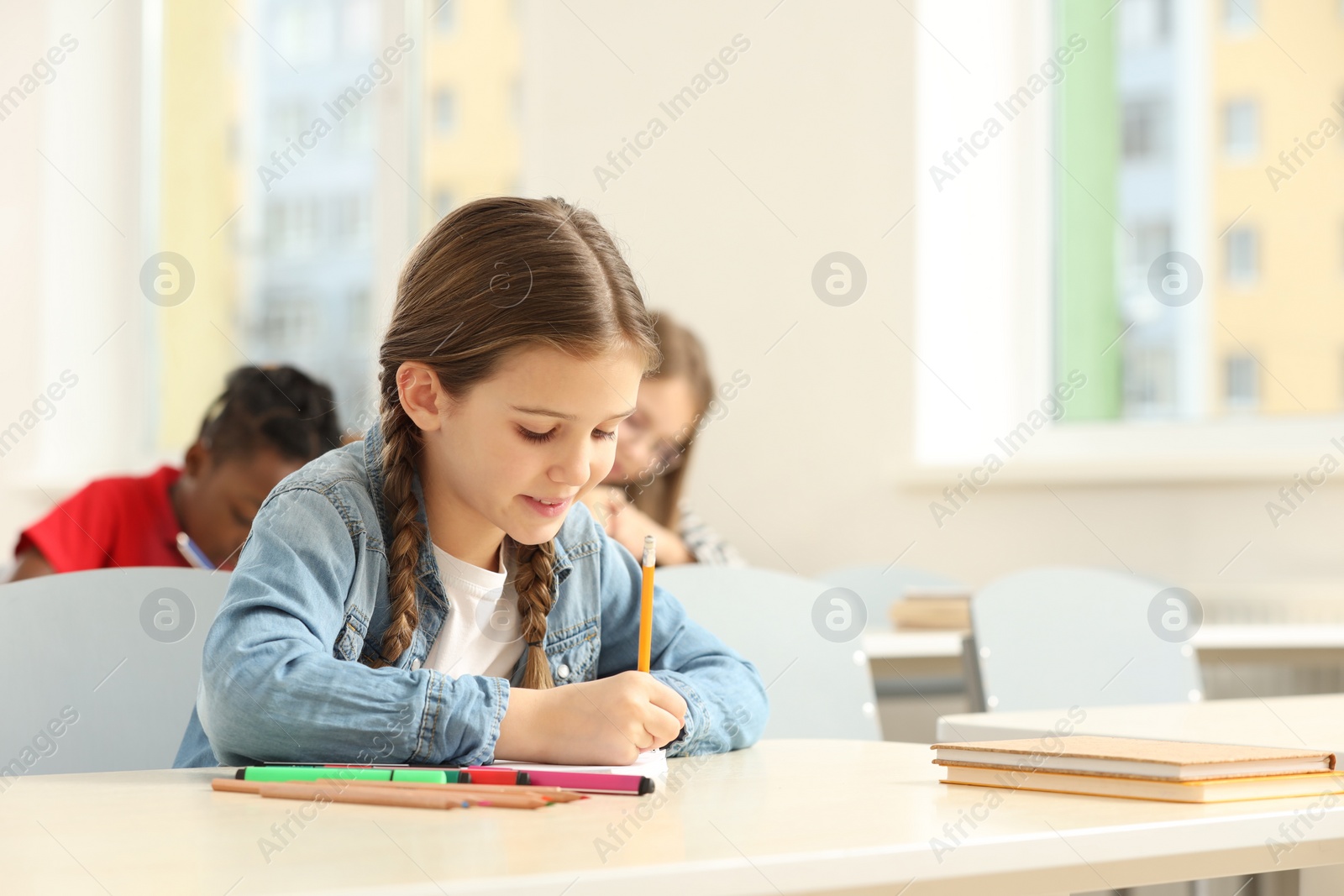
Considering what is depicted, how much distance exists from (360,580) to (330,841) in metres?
0.43

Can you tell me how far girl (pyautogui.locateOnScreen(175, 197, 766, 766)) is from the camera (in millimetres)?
964

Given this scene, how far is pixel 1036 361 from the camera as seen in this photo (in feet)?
11.6

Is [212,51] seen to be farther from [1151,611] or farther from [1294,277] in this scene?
[1151,611]

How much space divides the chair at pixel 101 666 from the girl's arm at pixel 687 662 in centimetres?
36

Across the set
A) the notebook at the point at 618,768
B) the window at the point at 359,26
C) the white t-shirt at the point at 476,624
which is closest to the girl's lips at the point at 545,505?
the white t-shirt at the point at 476,624

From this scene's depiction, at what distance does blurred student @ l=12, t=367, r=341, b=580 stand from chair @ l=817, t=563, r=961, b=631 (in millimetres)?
1147

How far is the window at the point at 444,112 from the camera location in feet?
13.9

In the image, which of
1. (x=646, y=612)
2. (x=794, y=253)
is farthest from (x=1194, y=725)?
(x=794, y=253)

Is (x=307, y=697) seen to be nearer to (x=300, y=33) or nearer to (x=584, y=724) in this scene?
(x=584, y=724)

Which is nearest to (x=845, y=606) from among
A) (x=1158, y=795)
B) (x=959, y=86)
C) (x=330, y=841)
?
(x=1158, y=795)

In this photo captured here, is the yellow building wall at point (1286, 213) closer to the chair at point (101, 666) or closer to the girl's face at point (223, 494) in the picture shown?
the girl's face at point (223, 494)

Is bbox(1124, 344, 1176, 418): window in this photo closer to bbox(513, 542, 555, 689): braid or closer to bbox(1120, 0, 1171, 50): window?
bbox(1120, 0, 1171, 50): window

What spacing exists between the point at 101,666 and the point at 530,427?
0.44 meters

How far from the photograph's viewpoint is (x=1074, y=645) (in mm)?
1972
